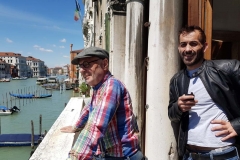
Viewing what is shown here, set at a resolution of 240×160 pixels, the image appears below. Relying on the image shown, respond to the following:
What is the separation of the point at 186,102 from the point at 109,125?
2.03ft

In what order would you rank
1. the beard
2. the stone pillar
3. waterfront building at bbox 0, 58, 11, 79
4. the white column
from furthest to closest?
waterfront building at bbox 0, 58, 11, 79 < the stone pillar < the white column < the beard

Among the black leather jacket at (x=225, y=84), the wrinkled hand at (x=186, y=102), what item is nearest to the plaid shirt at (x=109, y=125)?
the wrinkled hand at (x=186, y=102)

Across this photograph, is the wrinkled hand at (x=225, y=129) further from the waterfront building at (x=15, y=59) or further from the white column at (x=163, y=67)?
the waterfront building at (x=15, y=59)

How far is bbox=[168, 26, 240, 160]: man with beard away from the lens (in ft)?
5.71

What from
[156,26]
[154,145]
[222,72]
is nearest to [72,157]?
[222,72]

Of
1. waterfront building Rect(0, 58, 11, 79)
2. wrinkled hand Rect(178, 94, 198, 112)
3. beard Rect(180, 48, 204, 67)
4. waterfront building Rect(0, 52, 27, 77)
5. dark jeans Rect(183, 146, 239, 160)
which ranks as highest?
waterfront building Rect(0, 52, 27, 77)

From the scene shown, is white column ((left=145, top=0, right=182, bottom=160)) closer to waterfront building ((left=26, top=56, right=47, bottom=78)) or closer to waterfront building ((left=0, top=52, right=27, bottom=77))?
waterfront building ((left=0, top=52, right=27, bottom=77))

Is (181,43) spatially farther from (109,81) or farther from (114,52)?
(114,52)

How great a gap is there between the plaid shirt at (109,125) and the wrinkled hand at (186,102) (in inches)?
16.3

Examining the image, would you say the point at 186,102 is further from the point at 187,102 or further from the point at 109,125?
the point at 109,125

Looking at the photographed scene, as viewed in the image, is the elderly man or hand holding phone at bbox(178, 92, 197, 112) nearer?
the elderly man

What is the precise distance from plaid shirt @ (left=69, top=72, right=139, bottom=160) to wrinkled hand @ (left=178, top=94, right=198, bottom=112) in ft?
1.36

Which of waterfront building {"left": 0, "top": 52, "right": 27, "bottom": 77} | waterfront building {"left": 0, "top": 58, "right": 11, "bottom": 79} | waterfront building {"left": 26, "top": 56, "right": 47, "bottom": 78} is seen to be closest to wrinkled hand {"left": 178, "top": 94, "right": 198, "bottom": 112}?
waterfront building {"left": 0, "top": 58, "right": 11, "bottom": 79}

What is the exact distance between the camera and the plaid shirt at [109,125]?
4.91 ft
